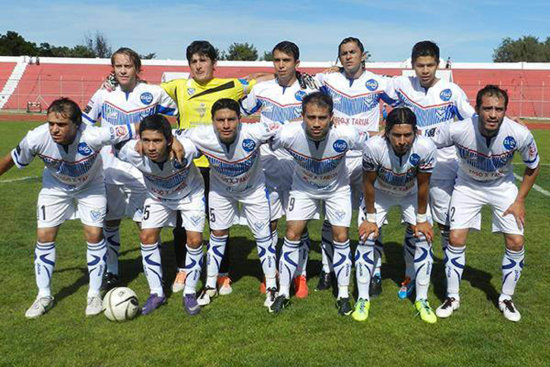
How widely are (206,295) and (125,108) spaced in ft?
6.36

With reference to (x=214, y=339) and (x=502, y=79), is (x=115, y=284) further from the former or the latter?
(x=502, y=79)

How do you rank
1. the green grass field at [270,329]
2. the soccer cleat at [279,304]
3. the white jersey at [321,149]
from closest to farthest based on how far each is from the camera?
the green grass field at [270,329]
the white jersey at [321,149]
the soccer cleat at [279,304]

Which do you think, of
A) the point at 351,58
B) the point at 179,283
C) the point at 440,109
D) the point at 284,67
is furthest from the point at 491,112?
the point at 179,283

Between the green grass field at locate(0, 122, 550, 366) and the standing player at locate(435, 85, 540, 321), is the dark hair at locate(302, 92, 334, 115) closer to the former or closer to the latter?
the standing player at locate(435, 85, 540, 321)

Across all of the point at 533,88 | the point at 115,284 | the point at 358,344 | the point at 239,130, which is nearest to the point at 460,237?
the point at 358,344

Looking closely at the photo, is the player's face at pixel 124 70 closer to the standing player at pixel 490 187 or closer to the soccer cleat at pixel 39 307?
the soccer cleat at pixel 39 307

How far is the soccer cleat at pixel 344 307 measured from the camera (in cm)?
445

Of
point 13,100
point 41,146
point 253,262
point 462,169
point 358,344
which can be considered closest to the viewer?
point 358,344

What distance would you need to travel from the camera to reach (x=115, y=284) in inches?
207

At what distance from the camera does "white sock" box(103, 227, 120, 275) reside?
Answer: 17.2ft

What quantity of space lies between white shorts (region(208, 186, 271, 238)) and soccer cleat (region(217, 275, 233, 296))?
0.65m

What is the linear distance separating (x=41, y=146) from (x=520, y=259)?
4149 mm

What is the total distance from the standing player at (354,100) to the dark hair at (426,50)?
45cm

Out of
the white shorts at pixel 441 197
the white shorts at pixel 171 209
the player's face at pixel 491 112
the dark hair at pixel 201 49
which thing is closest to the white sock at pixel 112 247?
the white shorts at pixel 171 209
